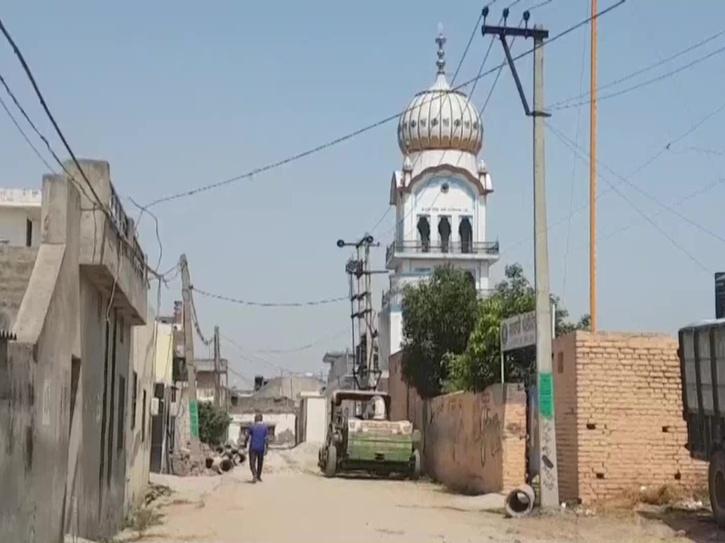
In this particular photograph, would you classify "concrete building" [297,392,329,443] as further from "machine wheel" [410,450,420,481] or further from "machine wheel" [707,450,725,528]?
"machine wheel" [707,450,725,528]

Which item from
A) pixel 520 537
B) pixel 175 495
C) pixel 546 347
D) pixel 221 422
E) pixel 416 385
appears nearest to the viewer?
pixel 520 537

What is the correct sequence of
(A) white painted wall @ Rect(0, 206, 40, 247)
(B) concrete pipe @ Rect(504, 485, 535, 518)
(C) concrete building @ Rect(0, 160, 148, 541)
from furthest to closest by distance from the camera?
(A) white painted wall @ Rect(0, 206, 40, 247) < (B) concrete pipe @ Rect(504, 485, 535, 518) < (C) concrete building @ Rect(0, 160, 148, 541)

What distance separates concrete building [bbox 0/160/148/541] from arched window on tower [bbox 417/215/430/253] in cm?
5052

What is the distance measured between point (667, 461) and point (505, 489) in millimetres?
3827

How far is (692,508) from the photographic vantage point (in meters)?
17.5

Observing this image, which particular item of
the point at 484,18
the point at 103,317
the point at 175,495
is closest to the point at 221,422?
the point at 175,495

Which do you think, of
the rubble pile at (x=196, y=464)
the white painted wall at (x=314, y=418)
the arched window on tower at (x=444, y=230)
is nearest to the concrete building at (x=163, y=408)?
the rubble pile at (x=196, y=464)

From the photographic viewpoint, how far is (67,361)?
35.2ft

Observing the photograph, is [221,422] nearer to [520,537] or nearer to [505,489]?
[505,489]

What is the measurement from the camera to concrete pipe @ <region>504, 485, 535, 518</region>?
18094 mm

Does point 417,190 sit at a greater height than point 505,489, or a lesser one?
greater

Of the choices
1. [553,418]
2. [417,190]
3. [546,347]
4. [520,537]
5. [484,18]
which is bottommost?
[520,537]

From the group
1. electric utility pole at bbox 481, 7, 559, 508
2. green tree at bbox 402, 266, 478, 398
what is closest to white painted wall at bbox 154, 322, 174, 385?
green tree at bbox 402, 266, 478, 398

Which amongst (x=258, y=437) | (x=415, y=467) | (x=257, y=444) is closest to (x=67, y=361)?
(x=258, y=437)
